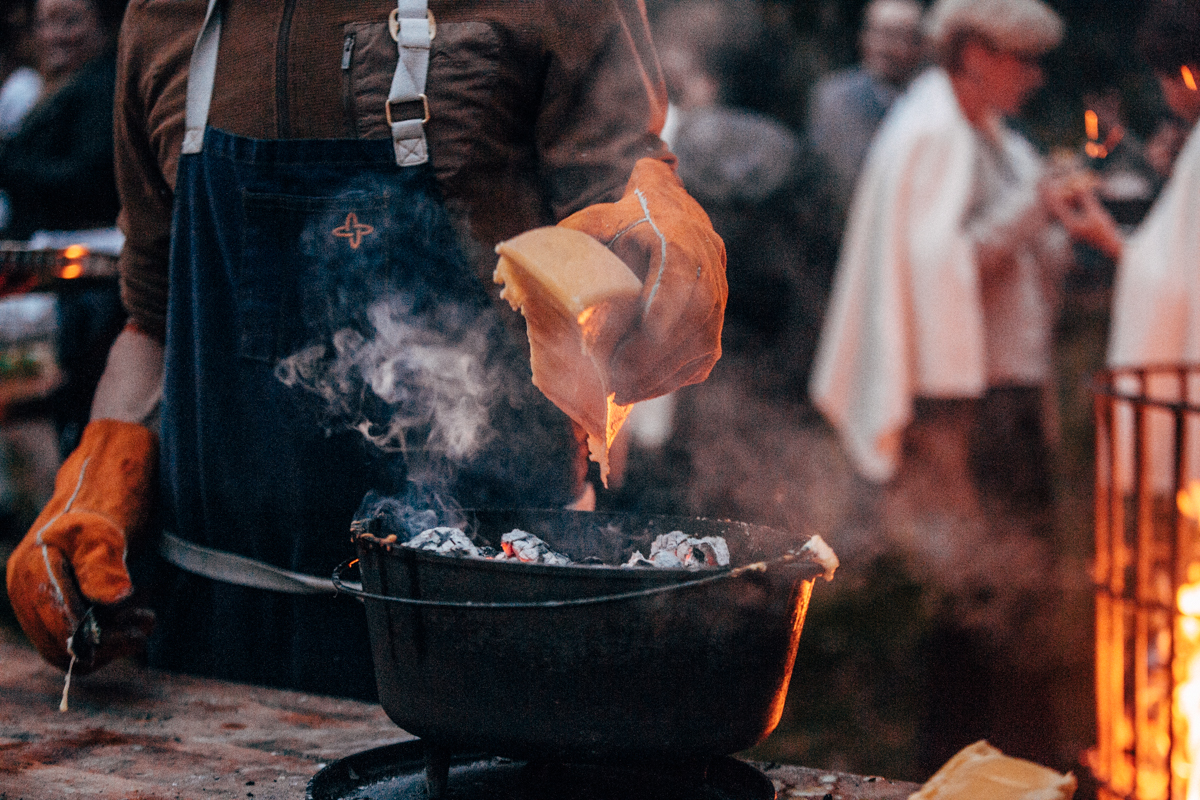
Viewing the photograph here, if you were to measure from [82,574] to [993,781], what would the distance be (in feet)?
4.48

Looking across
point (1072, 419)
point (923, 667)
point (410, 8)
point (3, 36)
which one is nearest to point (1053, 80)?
point (1072, 419)

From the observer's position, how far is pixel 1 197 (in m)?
3.99

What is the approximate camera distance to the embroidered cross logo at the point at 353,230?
162 cm

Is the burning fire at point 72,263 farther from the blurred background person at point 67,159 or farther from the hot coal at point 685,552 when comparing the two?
the hot coal at point 685,552

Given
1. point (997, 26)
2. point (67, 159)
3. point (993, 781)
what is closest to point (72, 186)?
point (67, 159)

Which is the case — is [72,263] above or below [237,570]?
above

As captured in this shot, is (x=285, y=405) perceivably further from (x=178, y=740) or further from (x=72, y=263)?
(x=72, y=263)

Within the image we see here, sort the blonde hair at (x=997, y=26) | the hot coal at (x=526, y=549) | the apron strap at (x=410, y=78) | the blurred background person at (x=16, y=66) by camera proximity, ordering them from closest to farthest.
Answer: the hot coal at (x=526, y=549) → the apron strap at (x=410, y=78) → the blonde hair at (x=997, y=26) → the blurred background person at (x=16, y=66)

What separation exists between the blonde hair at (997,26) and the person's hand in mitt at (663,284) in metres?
3.13

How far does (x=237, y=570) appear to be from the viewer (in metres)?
1.78

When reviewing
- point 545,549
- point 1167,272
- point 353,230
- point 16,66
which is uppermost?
point 16,66

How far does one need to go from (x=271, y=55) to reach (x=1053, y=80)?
334 inches

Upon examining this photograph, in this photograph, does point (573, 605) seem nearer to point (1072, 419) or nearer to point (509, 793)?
point (509, 793)

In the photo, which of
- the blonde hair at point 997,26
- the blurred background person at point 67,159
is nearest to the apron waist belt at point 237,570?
the blurred background person at point 67,159
